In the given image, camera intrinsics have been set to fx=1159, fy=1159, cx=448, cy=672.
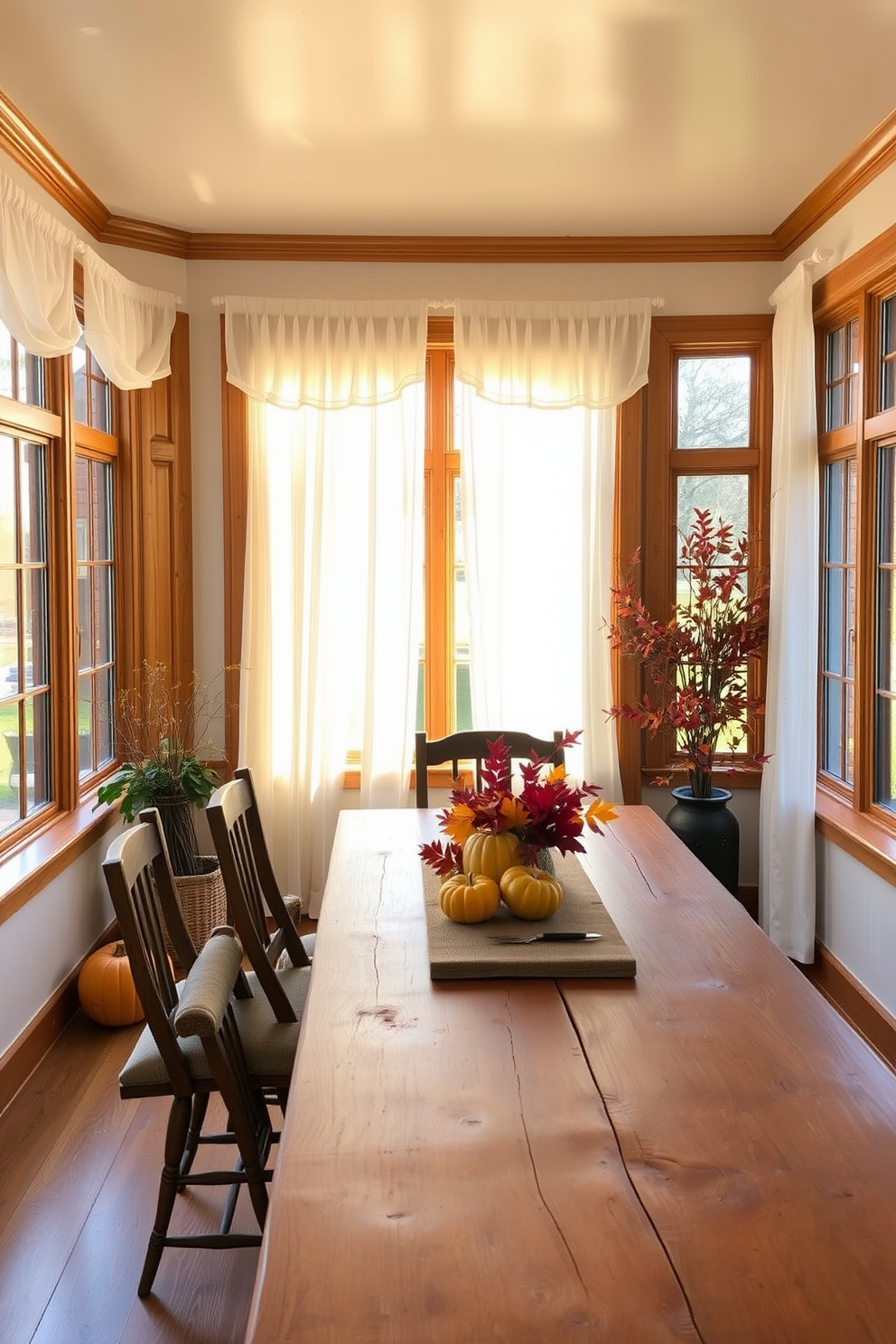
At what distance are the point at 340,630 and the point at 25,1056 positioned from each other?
213cm

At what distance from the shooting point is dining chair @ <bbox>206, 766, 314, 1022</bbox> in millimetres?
2609

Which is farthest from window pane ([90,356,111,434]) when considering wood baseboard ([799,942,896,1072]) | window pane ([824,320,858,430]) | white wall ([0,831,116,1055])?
wood baseboard ([799,942,896,1072])

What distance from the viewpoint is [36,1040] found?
11.7 ft

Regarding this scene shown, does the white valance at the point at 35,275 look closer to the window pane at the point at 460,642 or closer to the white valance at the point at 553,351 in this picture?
the white valance at the point at 553,351

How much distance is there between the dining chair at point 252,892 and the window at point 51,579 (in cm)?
97

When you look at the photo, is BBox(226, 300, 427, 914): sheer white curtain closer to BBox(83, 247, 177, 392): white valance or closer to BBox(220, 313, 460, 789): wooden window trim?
BBox(220, 313, 460, 789): wooden window trim

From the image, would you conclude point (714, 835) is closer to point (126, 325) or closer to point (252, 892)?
point (252, 892)

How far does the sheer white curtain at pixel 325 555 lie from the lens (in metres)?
4.79

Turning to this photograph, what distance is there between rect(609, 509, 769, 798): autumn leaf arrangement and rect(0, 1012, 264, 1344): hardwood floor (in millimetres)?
2286

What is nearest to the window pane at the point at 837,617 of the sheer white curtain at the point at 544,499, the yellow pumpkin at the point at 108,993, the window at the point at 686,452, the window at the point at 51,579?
the window at the point at 686,452

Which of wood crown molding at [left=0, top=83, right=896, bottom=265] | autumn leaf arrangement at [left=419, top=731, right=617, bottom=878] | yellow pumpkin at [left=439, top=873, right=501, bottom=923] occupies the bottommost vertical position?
yellow pumpkin at [left=439, top=873, right=501, bottom=923]

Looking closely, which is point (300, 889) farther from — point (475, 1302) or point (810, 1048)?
point (475, 1302)

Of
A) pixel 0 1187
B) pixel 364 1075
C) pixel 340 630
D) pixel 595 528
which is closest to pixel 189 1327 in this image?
pixel 0 1187

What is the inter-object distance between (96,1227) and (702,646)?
119 inches
